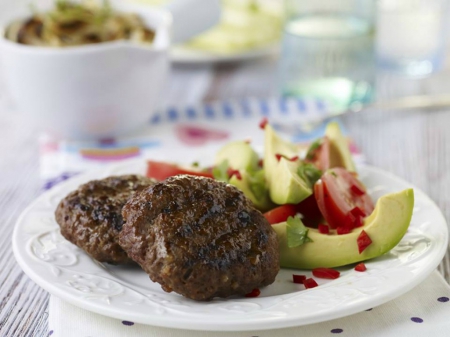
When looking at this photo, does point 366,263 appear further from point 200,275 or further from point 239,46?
point 239,46

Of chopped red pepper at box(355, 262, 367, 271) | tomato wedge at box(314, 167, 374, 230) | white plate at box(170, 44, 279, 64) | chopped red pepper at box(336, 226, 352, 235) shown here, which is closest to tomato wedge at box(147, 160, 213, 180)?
tomato wedge at box(314, 167, 374, 230)

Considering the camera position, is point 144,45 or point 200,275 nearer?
point 200,275

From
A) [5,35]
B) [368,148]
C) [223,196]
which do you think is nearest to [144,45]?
[5,35]

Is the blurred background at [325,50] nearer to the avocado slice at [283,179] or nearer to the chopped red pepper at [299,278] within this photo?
the avocado slice at [283,179]

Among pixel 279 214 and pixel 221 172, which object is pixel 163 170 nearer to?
pixel 221 172

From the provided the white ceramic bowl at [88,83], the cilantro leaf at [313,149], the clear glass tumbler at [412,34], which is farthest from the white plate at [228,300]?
the clear glass tumbler at [412,34]
